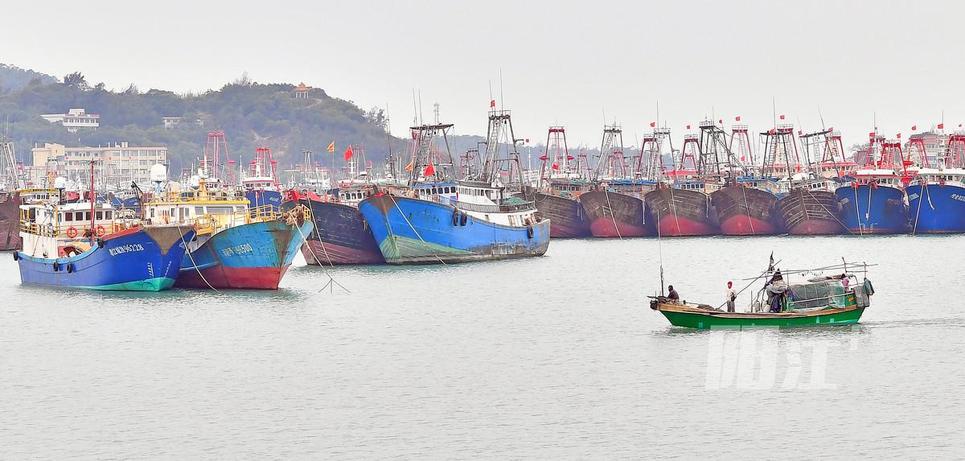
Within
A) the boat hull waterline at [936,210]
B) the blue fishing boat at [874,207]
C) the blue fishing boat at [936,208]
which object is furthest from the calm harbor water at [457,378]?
the blue fishing boat at [874,207]

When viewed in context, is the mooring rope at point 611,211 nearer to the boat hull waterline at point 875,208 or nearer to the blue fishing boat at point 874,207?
the blue fishing boat at point 874,207

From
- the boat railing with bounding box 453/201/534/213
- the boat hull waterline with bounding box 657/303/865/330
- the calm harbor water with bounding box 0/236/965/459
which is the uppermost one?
the boat railing with bounding box 453/201/534/213

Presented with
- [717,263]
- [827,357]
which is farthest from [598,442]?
[717,263]

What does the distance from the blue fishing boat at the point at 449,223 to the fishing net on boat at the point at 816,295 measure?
36.4 metres

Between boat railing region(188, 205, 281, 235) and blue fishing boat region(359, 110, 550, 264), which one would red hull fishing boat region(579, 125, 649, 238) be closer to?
blue fishing boat region(359, 110, 550, 264)

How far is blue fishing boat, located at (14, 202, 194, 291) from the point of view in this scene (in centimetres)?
5991

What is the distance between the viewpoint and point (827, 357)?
4300 cm

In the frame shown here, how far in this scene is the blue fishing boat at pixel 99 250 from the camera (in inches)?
2359

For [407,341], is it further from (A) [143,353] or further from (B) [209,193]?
(B) [209,193]

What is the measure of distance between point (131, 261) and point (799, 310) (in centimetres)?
2843

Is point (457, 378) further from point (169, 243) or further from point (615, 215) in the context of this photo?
point (615, 215)

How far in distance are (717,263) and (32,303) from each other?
42816 mm

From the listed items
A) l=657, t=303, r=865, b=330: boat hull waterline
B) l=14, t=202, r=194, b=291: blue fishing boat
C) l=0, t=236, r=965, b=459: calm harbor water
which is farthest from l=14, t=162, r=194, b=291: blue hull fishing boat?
l=657, t=303, r=865, b=330: boat hull waterline

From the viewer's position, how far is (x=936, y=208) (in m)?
117
